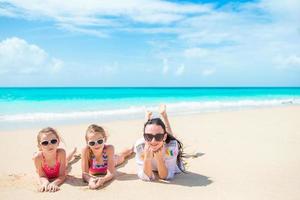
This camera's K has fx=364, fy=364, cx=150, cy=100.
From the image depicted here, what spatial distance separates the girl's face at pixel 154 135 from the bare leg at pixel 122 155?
1592 millimetres

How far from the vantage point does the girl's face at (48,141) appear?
493cm

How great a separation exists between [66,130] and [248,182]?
245 inches

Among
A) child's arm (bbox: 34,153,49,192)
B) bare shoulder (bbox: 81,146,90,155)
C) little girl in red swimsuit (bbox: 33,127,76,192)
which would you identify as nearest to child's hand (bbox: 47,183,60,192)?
little girl in red swimsuit (bbox: 33,127,76,192)

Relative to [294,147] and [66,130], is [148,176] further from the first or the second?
[66,130]

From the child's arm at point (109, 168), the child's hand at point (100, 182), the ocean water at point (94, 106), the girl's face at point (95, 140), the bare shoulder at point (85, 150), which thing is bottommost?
the ocean water at point (94, 106)

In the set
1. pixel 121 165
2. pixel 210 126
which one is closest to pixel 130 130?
pixel 210 126

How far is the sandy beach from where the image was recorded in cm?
458

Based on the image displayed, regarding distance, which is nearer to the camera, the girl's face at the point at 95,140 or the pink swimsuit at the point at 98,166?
the girl's face at the point at 95,140

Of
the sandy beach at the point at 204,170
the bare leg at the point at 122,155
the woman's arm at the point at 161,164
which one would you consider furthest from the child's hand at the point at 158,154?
the bare leg at the point at 122,155

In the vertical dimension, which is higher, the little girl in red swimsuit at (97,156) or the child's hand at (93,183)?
the little girl in red swimsuit at (97,156)

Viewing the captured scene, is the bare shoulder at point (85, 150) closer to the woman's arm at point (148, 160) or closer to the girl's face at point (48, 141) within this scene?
the girl's face at point (48, 141)

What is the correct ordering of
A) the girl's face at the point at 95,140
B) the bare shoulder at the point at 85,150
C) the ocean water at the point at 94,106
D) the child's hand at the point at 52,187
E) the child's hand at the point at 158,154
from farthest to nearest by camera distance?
the ocean water at the point at 94,106 → the bare shoulder at the point at 85,150 → the girl's face at the point at 95,140 → the child's hand at the point at 158,154 → the child's hand at the point at 52,187

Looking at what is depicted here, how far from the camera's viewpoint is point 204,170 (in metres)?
5.83

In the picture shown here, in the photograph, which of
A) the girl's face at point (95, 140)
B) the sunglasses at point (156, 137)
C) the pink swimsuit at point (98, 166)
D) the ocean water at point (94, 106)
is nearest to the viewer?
the sunglasses at point (156, 137)
